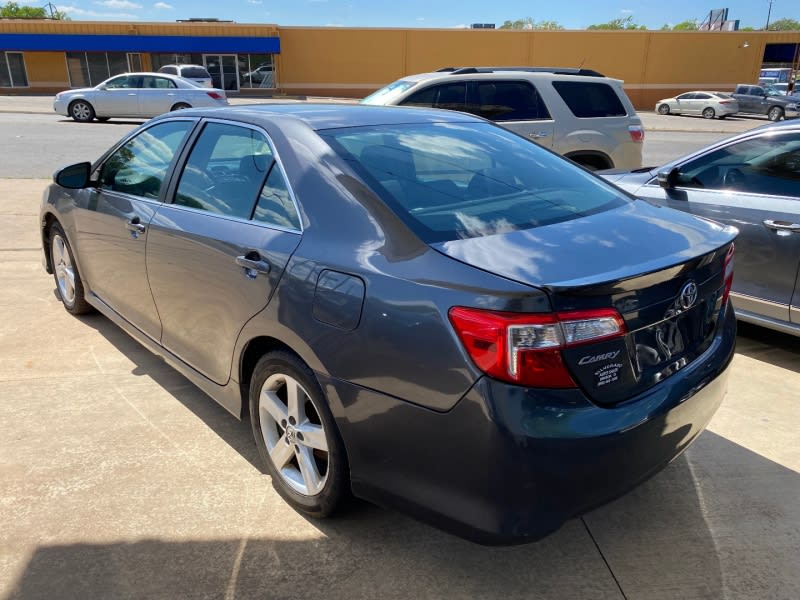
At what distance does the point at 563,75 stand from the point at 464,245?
6874mm

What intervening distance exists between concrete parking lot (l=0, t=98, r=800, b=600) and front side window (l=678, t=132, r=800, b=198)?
58.6 inches

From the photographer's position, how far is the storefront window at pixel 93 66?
127 ft

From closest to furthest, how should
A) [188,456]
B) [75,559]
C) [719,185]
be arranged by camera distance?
[75,559]
[188,456]
[719,185]

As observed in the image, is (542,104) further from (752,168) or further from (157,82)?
(157,82)

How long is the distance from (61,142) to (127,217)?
1392 cm

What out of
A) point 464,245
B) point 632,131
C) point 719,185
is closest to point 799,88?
point 632,131

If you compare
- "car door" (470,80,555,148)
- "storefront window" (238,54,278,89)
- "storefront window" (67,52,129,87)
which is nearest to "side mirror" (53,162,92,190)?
"car door" (470,80,555,148)

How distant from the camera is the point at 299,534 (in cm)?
263

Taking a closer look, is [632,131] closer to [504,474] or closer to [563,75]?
[563,75]

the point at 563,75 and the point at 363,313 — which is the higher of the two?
the point at 563,75

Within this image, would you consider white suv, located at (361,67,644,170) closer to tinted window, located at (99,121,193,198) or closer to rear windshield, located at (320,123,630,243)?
tinted window, located at (99,121,193,198)

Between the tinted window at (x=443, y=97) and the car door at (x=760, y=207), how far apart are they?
12.4ft

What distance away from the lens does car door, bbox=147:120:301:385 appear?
266 centimetres

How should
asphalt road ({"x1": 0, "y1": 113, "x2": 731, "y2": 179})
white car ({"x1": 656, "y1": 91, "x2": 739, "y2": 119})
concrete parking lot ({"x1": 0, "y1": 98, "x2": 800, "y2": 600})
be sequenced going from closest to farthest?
concrete parking lot ({"x1": 0, "y1": 98, "x2": 800, "y2": 600}) → asphalt road ({"x1": 0, "y1": 113, "x2": 731, "y2": 179}) → white car ({"x1": 656, "y1": 91, "x2": 739, "y2": 119})
